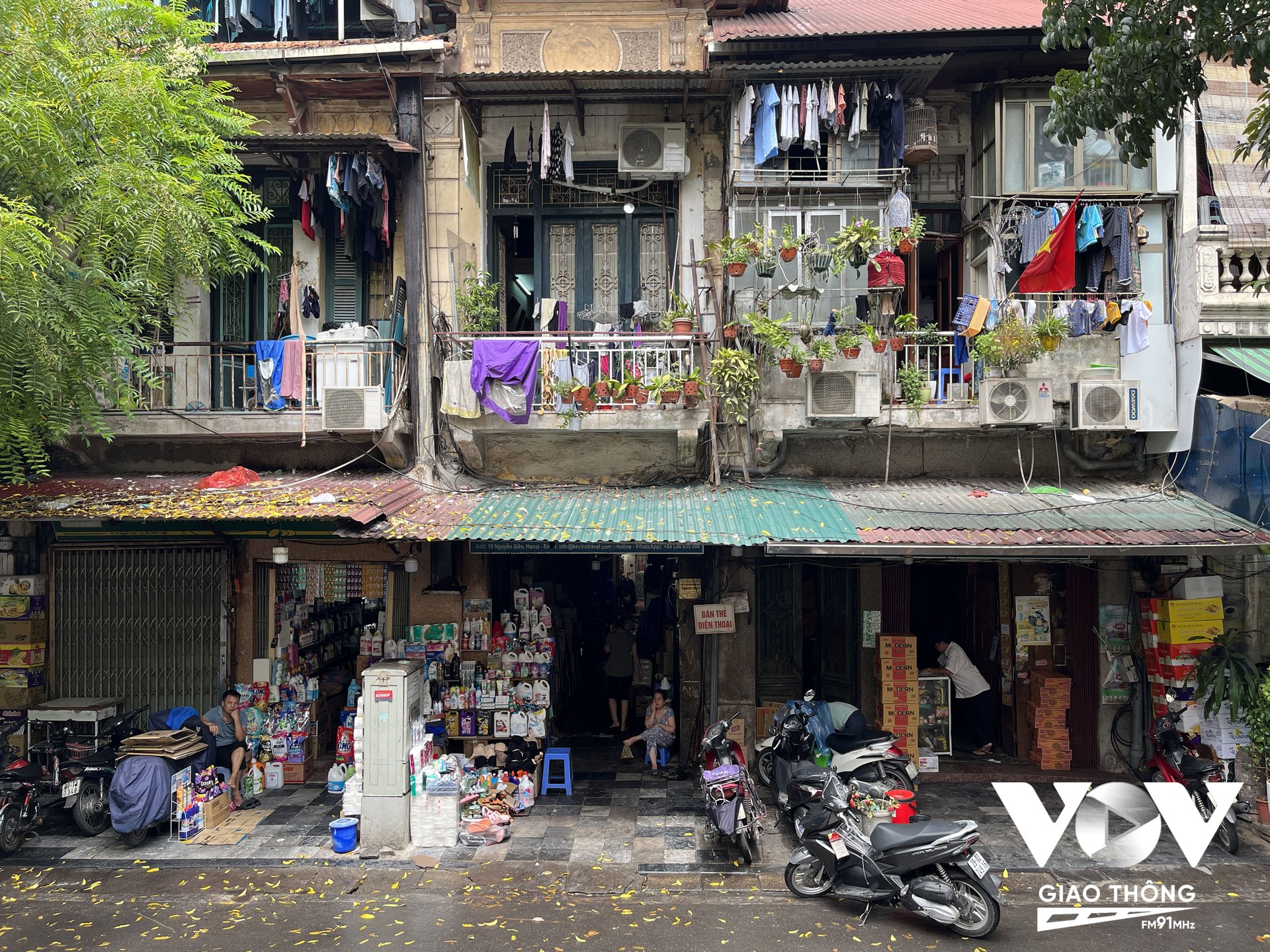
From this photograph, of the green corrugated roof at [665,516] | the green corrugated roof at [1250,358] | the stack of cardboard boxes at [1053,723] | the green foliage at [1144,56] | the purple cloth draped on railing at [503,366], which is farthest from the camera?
the stack of cardboard boxes at [1053,723]

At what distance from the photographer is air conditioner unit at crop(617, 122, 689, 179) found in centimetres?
1061

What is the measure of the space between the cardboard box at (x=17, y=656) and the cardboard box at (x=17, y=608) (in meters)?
0.35

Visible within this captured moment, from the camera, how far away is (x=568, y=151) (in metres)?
10.6

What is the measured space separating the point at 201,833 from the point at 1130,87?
12.0 m

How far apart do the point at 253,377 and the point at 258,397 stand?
1.70ft

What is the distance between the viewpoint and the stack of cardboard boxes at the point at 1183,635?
935 cm

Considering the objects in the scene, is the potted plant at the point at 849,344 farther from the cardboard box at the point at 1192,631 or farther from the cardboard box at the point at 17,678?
the cardboard box at the point at 17,678

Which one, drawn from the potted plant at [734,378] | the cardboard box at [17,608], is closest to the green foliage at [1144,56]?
the potted plant at [734,378]

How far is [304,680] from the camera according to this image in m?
10.9

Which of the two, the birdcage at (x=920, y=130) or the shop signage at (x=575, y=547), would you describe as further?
the birdcage at (x=920, y=130)

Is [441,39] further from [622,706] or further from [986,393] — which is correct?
[622,706]

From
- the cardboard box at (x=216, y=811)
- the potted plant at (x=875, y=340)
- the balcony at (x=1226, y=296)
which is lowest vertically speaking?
the cardboard box at (x=216, y=811)

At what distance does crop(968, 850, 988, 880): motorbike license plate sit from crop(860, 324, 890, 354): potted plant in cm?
571

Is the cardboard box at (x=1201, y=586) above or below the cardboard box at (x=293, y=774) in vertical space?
above
